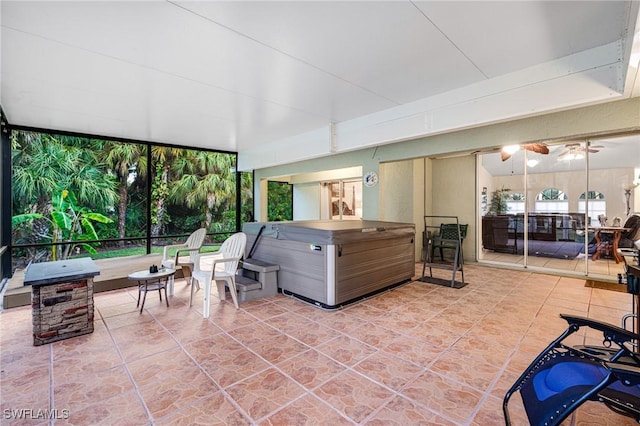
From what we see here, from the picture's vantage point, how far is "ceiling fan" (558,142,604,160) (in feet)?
17.3

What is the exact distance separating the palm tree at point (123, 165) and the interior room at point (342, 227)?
2251mm

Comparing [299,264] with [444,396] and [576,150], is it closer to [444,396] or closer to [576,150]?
[444,396]

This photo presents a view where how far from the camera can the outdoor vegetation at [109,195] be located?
6.56 m

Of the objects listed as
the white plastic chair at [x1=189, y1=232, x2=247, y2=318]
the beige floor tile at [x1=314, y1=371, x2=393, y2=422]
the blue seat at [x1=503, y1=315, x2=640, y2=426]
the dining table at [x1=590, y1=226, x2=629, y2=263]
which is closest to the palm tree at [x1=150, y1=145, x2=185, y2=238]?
the white plastic chair at [x1=189, y1=232, x2=247, y2=318]

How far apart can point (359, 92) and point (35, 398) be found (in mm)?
4394

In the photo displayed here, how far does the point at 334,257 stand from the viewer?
3.61 metres

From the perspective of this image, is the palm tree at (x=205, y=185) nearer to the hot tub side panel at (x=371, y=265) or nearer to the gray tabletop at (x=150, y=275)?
the gray tabletop at (x=150, y=275)

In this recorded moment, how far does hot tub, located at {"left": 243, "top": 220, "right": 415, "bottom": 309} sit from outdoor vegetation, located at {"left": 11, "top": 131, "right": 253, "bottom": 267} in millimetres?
3550

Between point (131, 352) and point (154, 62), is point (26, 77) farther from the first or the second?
point (131, 352)

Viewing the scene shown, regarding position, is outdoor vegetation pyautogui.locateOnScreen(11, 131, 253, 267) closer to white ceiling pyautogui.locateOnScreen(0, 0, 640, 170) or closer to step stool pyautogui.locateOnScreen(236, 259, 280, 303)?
white ceiling pyautogui.locateOnScreen(0, 0, 640, 170)

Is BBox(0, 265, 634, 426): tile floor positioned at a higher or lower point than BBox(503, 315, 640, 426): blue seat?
lower

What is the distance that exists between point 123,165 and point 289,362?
8.81 m

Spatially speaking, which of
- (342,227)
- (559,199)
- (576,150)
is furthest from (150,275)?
(559,199)

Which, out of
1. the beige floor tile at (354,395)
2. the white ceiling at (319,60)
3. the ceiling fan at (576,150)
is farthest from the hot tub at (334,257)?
the ceiling fan at (576,150)
